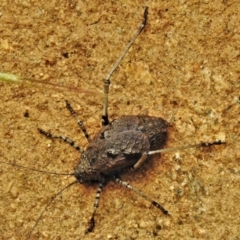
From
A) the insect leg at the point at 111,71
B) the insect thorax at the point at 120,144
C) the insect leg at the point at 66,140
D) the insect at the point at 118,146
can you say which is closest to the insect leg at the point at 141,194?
the insect at the point at 118,146

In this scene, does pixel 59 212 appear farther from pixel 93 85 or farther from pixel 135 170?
pixel 93 85

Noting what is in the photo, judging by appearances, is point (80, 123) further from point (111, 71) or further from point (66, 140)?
point (111, 71)

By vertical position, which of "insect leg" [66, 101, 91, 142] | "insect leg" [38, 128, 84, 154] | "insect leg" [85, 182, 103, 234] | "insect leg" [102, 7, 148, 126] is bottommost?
"insect leg" [85, 182, 103, 234]

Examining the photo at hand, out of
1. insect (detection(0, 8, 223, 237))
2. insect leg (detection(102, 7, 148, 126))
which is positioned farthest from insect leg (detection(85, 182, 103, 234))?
insect leg (detection(102, 7, 148, 126))

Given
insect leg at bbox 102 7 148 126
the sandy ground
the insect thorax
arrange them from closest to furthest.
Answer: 1. the insect thorax
2. insect leg at bbox 102 7 148 126
3. the sandy ground

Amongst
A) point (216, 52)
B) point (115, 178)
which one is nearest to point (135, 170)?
point (115, 178)

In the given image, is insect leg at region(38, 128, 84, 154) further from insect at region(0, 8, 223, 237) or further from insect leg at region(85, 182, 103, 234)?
insect leg at region(85, 182, 103, 234)

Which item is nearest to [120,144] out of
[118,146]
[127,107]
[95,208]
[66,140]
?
[118,146]

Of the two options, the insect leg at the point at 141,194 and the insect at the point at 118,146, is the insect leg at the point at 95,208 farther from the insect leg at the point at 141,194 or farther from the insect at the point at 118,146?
the insect leg at the point at 141,194
